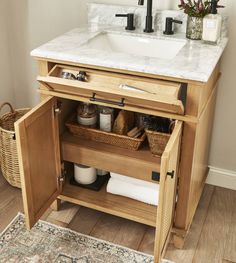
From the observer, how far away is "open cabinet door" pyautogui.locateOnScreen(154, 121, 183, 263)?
4.60ft

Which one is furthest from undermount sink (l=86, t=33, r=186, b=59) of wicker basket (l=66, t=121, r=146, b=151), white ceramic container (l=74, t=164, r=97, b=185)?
white ceramic container (l=74, t=164, r=97, b=185)

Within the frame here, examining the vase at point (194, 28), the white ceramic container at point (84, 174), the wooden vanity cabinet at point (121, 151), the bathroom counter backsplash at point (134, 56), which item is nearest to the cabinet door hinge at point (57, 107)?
the wooden vanity cabinet at point (121, 151)

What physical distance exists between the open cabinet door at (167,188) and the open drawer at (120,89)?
4.7 inches

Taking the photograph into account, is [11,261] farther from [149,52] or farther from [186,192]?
[149,52]

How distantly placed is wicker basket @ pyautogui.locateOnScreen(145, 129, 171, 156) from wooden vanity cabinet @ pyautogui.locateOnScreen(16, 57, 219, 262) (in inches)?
1.5

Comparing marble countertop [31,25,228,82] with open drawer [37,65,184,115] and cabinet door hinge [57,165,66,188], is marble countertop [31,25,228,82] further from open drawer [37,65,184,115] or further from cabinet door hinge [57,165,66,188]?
cabinet door hinge [57,165,66,188]

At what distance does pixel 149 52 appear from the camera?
1.93m

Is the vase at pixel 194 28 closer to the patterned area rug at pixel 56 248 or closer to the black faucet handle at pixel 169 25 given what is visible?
the black faucet handle at pixel 169 25

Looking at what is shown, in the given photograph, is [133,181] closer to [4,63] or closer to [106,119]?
[106,119]

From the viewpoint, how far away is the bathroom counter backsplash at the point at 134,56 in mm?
1538

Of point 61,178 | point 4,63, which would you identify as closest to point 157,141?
point 61,178

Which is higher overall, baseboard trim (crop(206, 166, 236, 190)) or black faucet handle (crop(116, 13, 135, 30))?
black faucet handle (crop(116, 13, 135, 30))

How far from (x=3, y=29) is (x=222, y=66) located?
4.01 ft

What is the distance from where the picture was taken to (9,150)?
2127 millimetres
